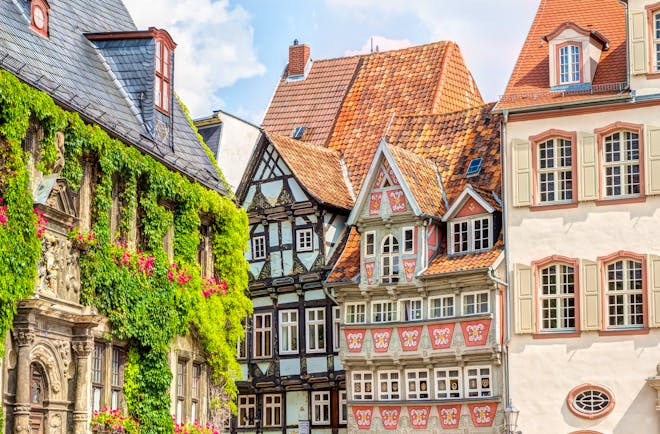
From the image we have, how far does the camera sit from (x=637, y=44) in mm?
39500

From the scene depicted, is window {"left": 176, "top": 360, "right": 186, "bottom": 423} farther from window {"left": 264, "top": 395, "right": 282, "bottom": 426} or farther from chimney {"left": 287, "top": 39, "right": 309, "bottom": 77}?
chimney {"left": 287, "top": 39, "right": 309, "bottom": 77}

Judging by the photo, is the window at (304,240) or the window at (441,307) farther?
the window at (304,240)

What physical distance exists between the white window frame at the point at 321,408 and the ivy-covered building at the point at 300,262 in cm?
3

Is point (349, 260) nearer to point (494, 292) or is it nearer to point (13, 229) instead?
point (494, 292)

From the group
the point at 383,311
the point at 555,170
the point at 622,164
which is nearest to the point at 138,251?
the point at 383,311

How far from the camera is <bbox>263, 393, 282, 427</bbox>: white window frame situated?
47031mm

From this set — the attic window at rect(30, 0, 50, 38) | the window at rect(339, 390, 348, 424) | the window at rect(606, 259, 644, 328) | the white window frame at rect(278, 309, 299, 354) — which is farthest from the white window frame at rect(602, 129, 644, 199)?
the attic window at rect(30, 0, 50, 38)

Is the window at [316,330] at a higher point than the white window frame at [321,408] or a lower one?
higher

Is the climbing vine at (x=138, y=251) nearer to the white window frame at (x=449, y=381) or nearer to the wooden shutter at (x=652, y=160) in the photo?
the white window frame at (x=449, y=381)

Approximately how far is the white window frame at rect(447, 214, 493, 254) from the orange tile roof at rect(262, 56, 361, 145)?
9739mm

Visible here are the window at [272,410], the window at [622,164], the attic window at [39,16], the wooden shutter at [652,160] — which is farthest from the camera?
the window at [272,410]

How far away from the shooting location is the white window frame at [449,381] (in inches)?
1634

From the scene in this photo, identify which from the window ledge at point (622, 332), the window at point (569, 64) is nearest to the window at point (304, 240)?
the window at point (569, 64)

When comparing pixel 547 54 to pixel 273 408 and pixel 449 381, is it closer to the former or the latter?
pixel 449 381
